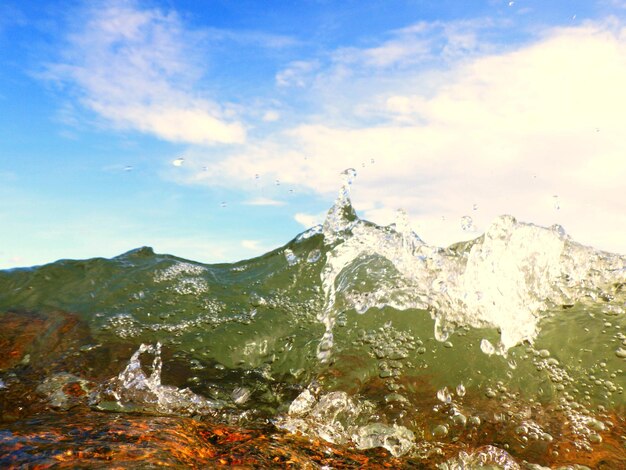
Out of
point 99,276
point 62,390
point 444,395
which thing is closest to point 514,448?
point 444,395

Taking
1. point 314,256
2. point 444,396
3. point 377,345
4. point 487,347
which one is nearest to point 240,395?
point 377,345

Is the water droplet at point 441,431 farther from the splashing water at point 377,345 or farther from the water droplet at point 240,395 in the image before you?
the water droplet at point 240,395

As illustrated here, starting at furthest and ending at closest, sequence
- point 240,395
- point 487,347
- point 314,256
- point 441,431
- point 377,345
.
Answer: point 314,256
point 377,345
point 487,347
point 240,395
point 441,431

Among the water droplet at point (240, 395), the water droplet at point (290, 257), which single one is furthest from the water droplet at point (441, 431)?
the water droplet at point (290, 257)

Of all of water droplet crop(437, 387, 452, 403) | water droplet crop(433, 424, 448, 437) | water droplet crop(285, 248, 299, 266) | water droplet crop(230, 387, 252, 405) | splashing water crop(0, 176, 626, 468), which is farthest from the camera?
water droplet crop(285, 248, 299, 266)

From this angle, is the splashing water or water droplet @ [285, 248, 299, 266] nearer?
the splashing water

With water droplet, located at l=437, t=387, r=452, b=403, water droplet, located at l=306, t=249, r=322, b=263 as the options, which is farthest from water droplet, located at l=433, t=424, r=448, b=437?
water droplet, located at l=306, t=249, r=322, b=263

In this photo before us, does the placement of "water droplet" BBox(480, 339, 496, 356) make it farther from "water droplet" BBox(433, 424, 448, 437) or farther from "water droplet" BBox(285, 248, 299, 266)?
"water droplet" BBox(285, 248, 299, 266)

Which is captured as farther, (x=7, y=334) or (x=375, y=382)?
(x=7, y=334)

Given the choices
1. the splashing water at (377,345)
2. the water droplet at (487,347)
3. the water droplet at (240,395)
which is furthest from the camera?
the water droplet at (487,347)

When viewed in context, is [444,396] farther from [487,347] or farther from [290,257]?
[290,257]

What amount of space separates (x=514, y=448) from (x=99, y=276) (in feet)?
16.7

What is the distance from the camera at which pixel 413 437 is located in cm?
336

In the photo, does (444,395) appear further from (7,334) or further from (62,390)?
(7,334)
